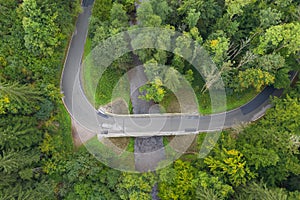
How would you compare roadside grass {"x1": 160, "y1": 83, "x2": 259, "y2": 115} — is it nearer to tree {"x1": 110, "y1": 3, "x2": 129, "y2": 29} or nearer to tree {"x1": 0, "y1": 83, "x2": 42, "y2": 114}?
tree {"x1": 110, "y1": 3, "x2": 129, "y2": 29}

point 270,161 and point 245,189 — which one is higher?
point 270,161

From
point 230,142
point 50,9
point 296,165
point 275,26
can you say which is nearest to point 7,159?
point 50,9

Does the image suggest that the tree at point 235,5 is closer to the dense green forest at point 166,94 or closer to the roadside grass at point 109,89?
the dense green forest at point 166,94

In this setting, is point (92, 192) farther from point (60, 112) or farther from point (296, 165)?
point (296, 165)

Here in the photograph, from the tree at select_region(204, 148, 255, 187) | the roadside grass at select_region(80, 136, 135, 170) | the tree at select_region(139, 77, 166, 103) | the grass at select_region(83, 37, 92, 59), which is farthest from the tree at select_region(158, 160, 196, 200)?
the grass at select_region(83, 37, 92, 59)

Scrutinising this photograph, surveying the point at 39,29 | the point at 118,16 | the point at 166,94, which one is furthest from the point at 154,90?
the point at 39,29

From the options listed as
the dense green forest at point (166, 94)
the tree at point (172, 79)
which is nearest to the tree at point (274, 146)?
the dense green forest at point (166, 94)
